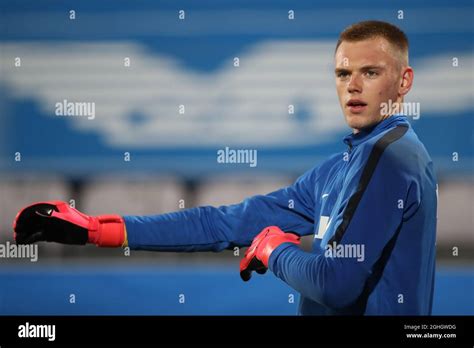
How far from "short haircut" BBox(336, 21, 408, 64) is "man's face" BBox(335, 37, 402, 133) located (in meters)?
0.03

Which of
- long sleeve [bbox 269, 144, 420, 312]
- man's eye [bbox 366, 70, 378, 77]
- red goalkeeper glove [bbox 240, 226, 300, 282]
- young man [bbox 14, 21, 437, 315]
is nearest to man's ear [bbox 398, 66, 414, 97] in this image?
young man [bbox 14, 21, 437, 315]

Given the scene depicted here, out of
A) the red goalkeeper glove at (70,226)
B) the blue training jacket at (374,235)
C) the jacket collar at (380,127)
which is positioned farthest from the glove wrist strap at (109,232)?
the jacket collar at (380,127)

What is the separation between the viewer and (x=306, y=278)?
2.51 metres

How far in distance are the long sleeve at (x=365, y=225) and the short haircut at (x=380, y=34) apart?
592 millimetres

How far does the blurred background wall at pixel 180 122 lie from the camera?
10.5ft

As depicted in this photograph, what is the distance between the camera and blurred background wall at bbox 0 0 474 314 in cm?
320

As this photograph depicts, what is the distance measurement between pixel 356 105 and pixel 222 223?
0.77m

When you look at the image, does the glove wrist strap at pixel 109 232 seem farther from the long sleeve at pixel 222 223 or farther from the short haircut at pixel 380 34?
the short haircut at pixel 380 34

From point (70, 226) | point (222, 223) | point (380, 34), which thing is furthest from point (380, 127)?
point (70, 226)

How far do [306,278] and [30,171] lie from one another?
5.13 feet

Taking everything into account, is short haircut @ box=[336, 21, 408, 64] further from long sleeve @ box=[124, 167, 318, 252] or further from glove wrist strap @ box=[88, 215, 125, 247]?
glove wrist strap @ box=[88, 215, 125, 247]

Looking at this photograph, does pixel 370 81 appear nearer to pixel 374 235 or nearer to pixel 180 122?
pixel 374 235
